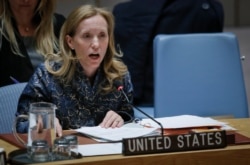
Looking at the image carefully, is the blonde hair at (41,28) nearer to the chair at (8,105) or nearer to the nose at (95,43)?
the chair at (8,105)


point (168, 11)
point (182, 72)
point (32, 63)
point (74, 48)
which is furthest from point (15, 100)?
point (168, 11)

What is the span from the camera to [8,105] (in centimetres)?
298

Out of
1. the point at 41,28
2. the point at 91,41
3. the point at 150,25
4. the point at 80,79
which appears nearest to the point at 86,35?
the point at 91,41

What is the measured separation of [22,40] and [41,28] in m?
0.13

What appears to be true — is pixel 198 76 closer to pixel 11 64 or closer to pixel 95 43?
pixel 95 43

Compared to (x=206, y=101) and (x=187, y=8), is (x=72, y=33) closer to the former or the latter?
(x=206, y=101)

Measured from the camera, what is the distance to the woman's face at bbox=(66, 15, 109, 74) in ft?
8.93

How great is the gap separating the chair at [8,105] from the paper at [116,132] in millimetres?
A: 584

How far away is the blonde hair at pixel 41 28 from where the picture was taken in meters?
3.61

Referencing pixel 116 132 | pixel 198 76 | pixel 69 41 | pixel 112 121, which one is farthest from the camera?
pixel 198 76

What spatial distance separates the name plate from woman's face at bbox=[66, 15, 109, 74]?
66 cm

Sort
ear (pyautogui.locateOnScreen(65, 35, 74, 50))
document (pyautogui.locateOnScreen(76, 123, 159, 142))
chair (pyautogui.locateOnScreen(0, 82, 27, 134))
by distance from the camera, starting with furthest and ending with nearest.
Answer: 1. chair (pyautogui.locateOnScreen(0, 82, 27, 134))
2. ear (pyautogui.locateOnScreen(65, 35, 74, 50))
3. document (pyautogui.locateOnScreen(76, 123, 159, 142))

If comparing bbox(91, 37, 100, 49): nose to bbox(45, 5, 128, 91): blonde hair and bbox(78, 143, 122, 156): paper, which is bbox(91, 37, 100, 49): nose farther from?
bbox(78, 143, 122, 156): paper

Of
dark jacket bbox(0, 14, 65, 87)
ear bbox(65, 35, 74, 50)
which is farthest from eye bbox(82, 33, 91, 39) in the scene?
dark jacket bbox(0, 14, 65, 87)
